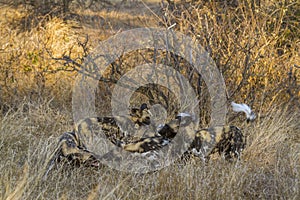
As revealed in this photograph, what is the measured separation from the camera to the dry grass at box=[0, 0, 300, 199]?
3271mm

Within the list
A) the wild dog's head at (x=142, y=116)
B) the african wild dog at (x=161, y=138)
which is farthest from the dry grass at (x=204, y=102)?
the wild dog's head at (x=142, y=116)

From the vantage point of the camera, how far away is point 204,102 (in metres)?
4.80

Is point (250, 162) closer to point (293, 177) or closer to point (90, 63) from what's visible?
point (293, 177)

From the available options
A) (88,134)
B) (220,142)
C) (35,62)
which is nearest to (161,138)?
(220,142)

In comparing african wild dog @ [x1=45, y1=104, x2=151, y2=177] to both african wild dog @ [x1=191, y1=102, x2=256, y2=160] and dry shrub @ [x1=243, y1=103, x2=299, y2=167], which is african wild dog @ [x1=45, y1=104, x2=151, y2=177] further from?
dry shrub @ [x1=243, y1=103, x2=299, y2=167]

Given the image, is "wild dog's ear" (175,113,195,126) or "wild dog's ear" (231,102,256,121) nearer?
"wild dog's ear" (175,113,195,126)

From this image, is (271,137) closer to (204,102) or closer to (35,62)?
(204,102)

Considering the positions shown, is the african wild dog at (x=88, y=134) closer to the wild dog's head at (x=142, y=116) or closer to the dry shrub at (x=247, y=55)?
the wild dog's head at (x=142, y=116)

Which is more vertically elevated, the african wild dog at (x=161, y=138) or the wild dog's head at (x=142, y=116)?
the african wild dog at (x=161, y=138)

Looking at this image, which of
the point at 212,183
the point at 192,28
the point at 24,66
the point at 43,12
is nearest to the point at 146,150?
the point at 212,183

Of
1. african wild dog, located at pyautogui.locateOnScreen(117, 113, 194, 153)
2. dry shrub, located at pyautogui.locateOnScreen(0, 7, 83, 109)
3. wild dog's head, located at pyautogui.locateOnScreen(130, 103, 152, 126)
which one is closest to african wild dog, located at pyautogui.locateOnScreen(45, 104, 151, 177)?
wild dog's head, located at pyautogui.locateOnScreen(130, 103, 152, 126)

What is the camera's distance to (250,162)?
399 centimetres

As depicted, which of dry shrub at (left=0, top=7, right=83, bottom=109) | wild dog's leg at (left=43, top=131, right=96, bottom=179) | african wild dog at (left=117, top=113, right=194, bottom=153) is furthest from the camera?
dry shrub at (left=0, top=7, right=83, bottom=109)

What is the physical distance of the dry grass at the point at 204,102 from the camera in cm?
327
